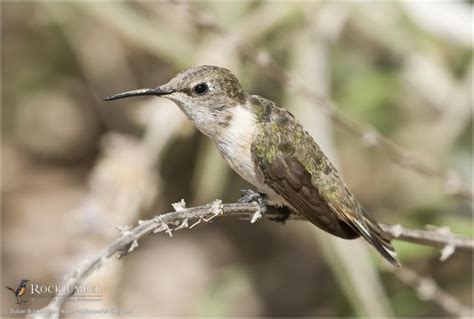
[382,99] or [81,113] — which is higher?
[81,113]

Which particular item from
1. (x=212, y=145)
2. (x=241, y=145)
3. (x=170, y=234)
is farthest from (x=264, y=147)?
(x=212, y=145)

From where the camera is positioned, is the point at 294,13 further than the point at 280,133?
Yes

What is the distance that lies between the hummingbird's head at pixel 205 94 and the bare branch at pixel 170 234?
0.36m

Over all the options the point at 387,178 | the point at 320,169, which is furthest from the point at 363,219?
the point at 387,178

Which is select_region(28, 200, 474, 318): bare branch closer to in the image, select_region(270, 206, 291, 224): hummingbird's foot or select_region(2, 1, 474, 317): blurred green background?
select_region(270, 206, 291, 224): hummingbird's foot

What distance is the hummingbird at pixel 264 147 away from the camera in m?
2.37

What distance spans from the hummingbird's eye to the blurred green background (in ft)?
1.08

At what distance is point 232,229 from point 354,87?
1.83m

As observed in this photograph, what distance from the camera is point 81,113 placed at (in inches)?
239

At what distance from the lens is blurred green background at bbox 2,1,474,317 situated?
3.43 meters

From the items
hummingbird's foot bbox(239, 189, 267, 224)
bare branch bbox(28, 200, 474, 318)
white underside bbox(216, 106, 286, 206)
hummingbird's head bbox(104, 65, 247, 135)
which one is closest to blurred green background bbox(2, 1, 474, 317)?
hummingbird's head bbox(104, 65, 247, 135)

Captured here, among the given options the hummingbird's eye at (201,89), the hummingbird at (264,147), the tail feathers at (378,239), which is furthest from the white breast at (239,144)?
the tail feathers at (378,239)

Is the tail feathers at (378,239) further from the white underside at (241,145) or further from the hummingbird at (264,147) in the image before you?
the white underside at (241,145)

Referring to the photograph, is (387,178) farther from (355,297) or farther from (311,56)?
(355,297)
